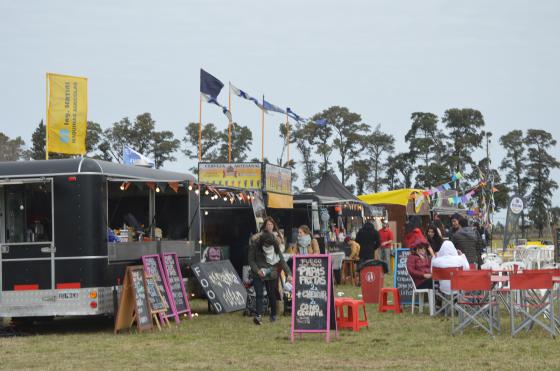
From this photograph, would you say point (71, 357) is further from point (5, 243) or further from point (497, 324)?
point (497, 324)

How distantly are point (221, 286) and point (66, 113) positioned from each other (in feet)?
12.1

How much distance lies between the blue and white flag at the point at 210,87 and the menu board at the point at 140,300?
12.2 metres

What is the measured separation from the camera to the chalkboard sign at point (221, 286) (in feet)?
46.7

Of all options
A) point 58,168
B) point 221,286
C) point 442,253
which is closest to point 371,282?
point 221,286

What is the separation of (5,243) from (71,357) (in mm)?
2642

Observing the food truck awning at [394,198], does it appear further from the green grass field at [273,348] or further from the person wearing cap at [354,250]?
the green grass field at [273,348]

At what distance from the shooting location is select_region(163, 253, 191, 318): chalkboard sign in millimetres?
13266

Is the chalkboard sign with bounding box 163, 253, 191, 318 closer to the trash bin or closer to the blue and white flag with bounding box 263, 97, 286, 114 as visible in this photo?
the trash bin

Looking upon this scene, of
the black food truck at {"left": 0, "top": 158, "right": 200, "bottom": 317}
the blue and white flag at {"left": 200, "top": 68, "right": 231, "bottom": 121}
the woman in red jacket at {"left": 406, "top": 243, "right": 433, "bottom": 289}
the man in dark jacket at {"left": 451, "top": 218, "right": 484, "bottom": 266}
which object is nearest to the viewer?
the black food truck at {"left": 0, "top": 158, "right": 200, "bottom": 317}

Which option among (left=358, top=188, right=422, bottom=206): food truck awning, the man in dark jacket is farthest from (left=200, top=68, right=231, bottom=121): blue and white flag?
the man in dark jacket

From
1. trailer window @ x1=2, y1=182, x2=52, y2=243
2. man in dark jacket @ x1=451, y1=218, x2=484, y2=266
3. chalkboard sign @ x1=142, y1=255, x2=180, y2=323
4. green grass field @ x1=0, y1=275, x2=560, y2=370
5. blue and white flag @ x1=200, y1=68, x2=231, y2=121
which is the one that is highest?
blue and white flag @ x1=200, y1=68, x2=231, y2=121

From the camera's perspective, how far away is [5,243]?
11.9 meters

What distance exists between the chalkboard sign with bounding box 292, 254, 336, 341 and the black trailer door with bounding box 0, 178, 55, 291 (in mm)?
3141

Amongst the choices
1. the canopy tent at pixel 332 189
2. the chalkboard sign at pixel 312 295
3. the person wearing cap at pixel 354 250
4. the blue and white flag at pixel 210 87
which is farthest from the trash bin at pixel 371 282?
the canopy tent at pixel 332 189
